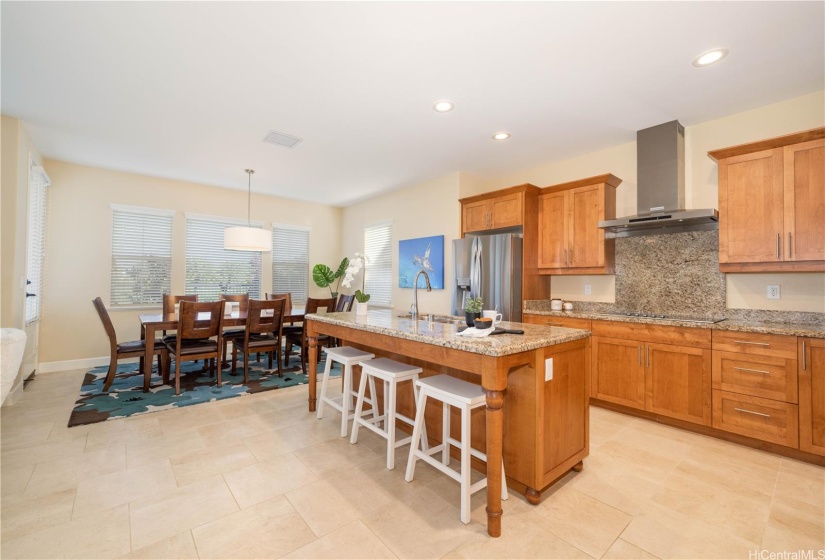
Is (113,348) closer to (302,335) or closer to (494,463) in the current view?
(302,335)

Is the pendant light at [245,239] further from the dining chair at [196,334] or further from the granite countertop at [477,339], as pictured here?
the granite countertop at [477,339]

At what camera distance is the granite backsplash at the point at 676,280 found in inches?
126

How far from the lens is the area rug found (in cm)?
328

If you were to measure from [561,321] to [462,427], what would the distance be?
2331 mm

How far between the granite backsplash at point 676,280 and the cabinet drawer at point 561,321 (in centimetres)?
57

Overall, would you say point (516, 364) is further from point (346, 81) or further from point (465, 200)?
point (465, 200)

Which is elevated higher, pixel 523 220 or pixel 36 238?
pixel 523 220

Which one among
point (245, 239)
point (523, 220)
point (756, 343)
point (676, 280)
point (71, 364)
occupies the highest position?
point (523, 220)

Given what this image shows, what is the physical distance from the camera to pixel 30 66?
256cm

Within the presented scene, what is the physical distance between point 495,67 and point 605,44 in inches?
27.2

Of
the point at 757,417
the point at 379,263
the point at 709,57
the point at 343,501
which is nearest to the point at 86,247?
the point at 379,263

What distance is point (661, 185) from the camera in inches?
133

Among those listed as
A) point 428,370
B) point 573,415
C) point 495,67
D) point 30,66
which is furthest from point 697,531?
point 30,66

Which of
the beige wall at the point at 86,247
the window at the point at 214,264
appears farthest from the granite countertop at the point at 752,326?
the beige wall at the point at 86,247
